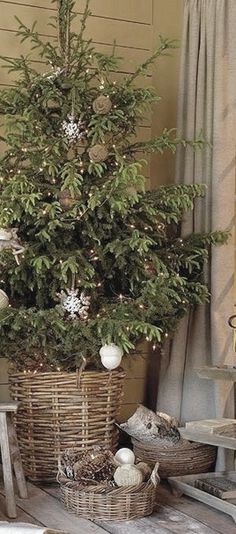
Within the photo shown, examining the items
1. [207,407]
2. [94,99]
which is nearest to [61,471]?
[207,407]

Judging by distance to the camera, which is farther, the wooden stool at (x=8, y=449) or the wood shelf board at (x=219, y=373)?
the wood shelf board at (x=219, y=373)

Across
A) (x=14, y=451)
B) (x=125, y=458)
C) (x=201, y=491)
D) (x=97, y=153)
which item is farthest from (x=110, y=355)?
(x=97, y=153)

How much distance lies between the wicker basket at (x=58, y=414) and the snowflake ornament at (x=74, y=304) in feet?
0.82

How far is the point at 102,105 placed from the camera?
3418 millimetres

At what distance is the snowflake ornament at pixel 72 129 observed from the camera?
349 centimetres

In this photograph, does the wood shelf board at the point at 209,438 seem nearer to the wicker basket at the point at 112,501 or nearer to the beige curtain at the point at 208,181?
the wicker basket at the point at 112,501

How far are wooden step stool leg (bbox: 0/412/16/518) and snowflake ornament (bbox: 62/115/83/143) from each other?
115 centimetres

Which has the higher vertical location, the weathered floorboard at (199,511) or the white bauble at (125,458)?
the white bauble at (125,458)

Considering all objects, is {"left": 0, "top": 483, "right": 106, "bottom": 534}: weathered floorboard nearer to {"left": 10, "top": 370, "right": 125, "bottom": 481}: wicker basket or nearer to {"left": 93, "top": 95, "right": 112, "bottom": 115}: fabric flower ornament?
{"left": 10, "top": 370, "right": 125, "bottom": 481}: wicker basket

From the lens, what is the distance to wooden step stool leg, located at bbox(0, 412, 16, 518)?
3070mm

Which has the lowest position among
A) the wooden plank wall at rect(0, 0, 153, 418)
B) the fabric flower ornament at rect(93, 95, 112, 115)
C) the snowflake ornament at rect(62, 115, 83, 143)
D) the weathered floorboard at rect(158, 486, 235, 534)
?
the weathered floorboard at rect(158, 486, 235, 534)

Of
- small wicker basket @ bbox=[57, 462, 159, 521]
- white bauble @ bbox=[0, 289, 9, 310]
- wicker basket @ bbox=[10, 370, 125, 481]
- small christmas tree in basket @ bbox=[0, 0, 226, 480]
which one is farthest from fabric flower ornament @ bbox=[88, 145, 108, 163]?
small wicker basket @ bbox=[57, 462, 159, 521]

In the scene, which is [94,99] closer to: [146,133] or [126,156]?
[126,156]

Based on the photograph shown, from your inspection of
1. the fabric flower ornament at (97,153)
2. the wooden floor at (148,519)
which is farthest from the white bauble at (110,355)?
the fabric flower ornament at (97,153)
